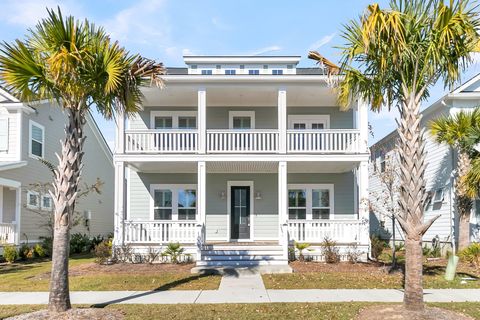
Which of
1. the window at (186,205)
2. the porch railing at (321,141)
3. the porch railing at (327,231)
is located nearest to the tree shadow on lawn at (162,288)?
the porch railing at (327,231)

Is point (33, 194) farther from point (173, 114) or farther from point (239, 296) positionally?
point (239, 296)

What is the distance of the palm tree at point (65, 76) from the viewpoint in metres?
7.78

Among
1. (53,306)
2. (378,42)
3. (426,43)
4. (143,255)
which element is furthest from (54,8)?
(143,255)

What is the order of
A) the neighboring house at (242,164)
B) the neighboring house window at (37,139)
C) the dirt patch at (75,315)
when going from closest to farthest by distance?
the dirt patch at (75,315) < the neighboring house at (242,164) < the neighboring house window at (37,139)

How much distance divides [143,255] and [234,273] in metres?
3.50

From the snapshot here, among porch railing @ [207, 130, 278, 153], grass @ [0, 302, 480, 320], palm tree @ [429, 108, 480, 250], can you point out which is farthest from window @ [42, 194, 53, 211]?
palm tree @ [429, 108, 480, 250]

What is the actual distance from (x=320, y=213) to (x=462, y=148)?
18.9 feet

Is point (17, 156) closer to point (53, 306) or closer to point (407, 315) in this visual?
point (53, 306)

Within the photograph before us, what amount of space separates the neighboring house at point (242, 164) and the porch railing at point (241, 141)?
0.04 metres

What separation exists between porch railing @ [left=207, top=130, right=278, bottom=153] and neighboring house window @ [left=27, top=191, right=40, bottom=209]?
342 inches

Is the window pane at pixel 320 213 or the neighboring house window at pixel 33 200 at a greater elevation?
the neighboring house window at pixel 33 200

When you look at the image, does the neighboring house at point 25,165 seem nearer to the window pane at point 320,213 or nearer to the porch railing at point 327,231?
the porch railing at point 327,231

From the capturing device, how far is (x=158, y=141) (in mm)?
15906

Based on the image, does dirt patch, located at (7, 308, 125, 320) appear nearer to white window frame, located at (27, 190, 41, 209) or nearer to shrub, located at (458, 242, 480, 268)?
→ shrub, located at (458, 242, 480, 268)
